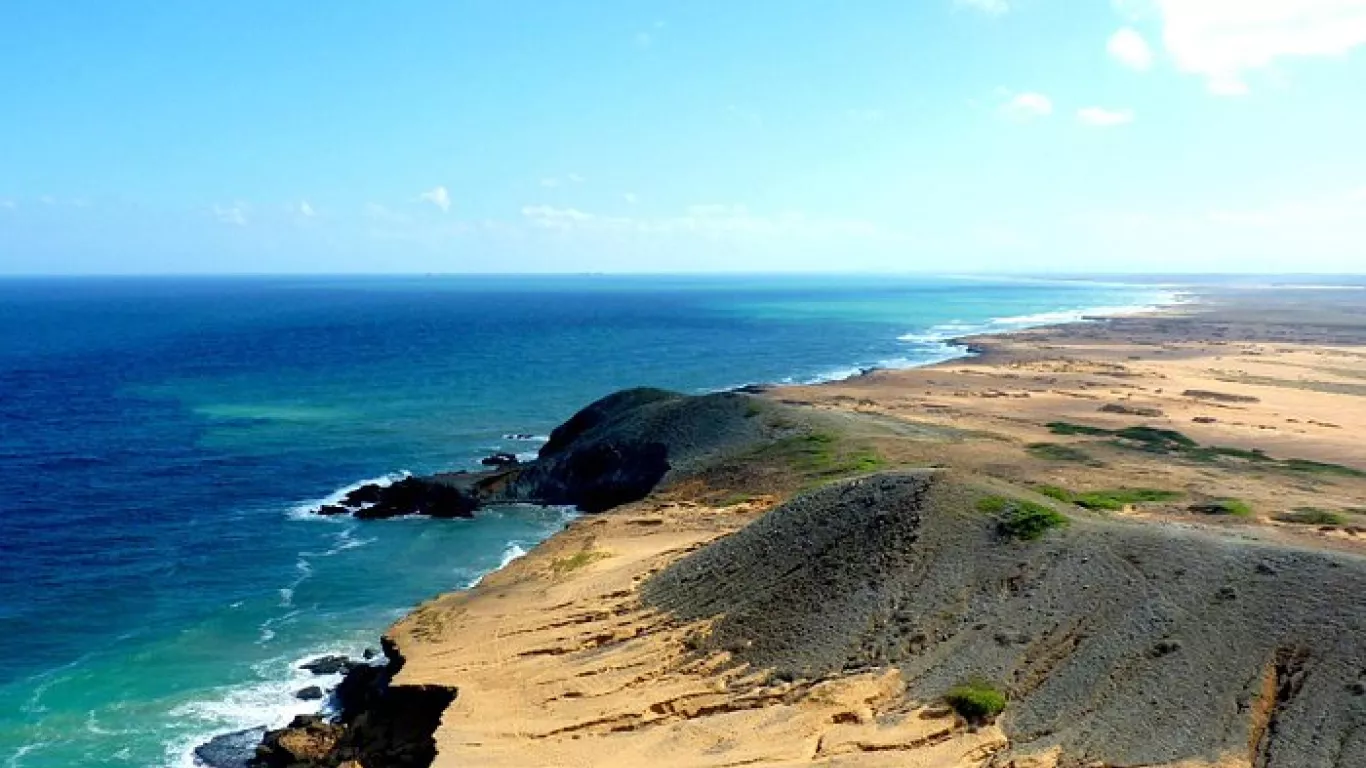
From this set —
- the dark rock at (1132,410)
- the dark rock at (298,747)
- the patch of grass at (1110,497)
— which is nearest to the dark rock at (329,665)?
the dark rock at (298,747)

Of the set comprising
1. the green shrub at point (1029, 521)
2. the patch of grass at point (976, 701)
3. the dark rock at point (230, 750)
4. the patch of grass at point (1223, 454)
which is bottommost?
the dark rock at point (230, 750)

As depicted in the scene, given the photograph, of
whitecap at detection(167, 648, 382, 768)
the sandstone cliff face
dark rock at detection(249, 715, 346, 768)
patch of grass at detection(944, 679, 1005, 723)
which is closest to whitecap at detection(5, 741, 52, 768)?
whitecap at detection(167, 648, 382, 768)

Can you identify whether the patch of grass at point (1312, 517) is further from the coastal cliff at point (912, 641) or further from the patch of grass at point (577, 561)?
the patch of grass at point (577, 561)

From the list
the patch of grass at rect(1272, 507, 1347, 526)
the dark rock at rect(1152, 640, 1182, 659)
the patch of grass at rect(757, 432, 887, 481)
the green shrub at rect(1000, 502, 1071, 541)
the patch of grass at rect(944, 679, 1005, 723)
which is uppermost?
the green shrub at rect(1000, 502, 1071, 541)

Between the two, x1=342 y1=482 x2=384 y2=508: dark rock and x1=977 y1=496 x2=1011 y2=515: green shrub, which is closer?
x1=977 y1=496 x2=1011 y2=515: green shrub

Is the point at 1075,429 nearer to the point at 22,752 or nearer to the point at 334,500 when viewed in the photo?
the point at 334,500

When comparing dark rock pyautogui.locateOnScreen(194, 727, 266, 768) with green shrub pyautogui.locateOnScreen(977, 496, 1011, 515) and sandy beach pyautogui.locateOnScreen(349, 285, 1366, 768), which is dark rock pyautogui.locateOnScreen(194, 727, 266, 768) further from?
green shrub pyautogui.locateOnScreen(977, 496, 1011, 515)

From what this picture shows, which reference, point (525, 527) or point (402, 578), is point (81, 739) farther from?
point (525, 527)
